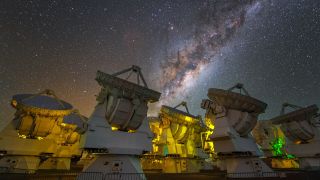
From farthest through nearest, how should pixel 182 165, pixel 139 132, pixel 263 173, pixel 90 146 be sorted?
pixel 182 165, pixel 263 173, pixel 139 132, pixel 90 146

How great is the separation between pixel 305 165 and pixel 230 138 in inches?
702

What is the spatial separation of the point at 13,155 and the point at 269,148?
4347 cm

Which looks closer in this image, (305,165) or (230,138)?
(230,138)

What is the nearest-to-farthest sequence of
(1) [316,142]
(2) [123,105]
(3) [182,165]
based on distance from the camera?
(2) [123,105]
(1) [316,142]
(3) [182,165]

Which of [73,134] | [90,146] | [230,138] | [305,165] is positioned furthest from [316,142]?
[73,134]

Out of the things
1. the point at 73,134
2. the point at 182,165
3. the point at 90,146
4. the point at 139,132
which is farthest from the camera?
the point at 73,134

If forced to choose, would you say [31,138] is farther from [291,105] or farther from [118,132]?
[291,105]

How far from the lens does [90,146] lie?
18.0 metres

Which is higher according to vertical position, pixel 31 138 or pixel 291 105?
pixel 291 105

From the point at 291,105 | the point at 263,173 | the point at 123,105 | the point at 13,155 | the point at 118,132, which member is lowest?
the point at 263,173

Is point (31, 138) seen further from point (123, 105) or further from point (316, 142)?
point (316, 142)

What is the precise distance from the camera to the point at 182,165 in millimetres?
36094

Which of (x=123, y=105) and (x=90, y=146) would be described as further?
(x=123, y=105)

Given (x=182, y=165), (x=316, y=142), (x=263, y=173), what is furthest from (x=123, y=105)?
(x=316, y=142)
